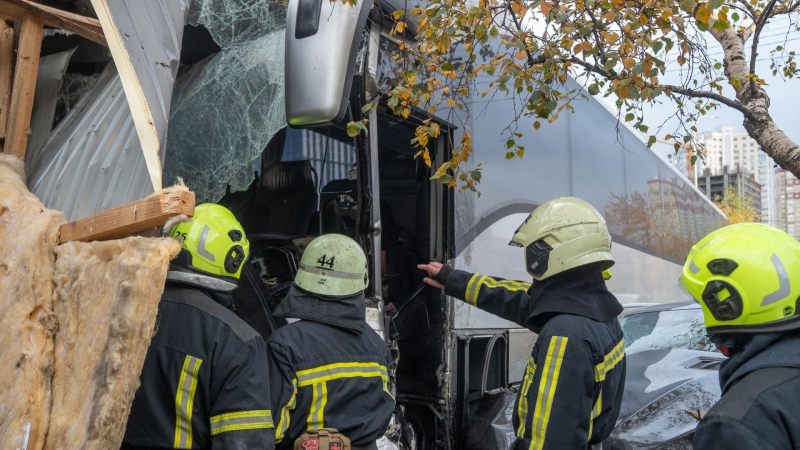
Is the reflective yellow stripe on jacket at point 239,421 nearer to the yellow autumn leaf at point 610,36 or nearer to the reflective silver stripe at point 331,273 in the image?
the reflective silver stripe at point 331,273

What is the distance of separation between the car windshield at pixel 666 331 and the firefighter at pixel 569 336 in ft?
5.90

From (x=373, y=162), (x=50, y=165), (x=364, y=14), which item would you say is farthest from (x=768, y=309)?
(x=50, y=165)

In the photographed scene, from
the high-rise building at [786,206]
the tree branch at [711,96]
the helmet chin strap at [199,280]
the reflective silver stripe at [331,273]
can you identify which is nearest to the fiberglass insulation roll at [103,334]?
the helmet chin strap at [199,280]

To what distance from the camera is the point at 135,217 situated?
166cm

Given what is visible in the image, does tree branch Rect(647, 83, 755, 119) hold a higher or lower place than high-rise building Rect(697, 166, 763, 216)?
lower

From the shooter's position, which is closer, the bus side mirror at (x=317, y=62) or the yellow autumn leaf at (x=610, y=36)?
the bus side mirror at (x=317, y=62)

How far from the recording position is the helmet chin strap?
2428mm

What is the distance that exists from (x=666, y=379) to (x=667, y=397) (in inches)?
9.8

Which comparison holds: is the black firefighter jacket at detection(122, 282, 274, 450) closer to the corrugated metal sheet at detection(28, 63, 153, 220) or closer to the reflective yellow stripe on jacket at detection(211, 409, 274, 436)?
the reflective yellow stripe on jacket at detection(211, 409, 274, 436)

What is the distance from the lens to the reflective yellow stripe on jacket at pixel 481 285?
3387 mm

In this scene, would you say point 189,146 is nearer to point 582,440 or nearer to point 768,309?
point 582,440

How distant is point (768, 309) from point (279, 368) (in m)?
1.70

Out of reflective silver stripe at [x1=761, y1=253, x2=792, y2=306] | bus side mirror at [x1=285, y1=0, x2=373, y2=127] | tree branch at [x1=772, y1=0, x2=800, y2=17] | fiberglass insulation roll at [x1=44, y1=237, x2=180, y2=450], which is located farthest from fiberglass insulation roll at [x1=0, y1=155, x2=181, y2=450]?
tree branch at [x1=772, y1=0, x2=800, y2=17]

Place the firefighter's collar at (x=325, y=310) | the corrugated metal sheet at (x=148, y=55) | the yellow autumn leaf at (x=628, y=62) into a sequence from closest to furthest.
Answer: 1. the corrugated metal sheet at (x=148, y=55)
2. the firefighter's collar at (x=325, y=310)
3. the yellow autumn leaf at (x=628, y=62)
